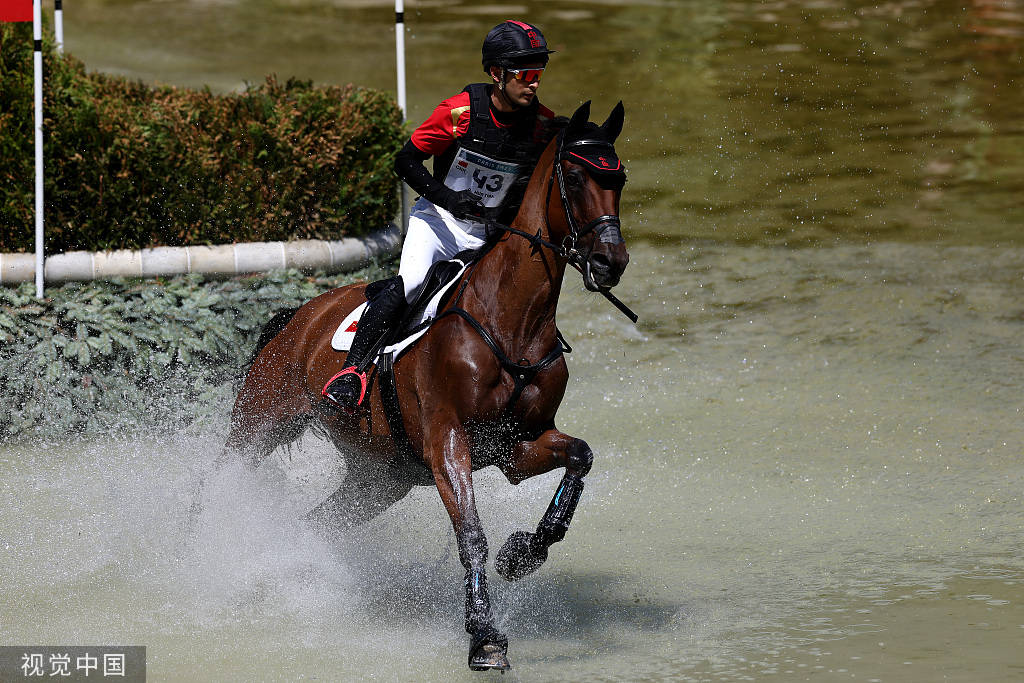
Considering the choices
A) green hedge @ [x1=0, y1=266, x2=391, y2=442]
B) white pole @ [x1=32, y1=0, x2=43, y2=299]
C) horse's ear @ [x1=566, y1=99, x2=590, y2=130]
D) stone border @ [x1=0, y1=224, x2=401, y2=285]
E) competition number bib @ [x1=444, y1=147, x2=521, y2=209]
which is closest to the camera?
horse's ear @ [x1=566, y1=99, x2=590, y2=130]

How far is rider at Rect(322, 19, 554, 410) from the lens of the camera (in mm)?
5828

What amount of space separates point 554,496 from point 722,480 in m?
2.73

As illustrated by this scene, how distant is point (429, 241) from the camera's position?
6395 mm

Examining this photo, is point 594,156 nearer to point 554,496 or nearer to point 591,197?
point 591,197

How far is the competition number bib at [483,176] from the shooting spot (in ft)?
19.9

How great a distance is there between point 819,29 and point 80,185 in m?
14.2

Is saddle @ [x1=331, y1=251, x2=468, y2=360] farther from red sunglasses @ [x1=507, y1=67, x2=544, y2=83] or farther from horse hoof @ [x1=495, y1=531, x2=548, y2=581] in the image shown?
horse hoof @ [x1=495, y1=531, x2=548, y2=581]

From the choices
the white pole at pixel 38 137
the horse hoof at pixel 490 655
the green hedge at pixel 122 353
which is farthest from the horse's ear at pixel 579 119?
the white pole at pixel 38 137

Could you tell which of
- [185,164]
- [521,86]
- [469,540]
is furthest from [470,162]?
[185,164]

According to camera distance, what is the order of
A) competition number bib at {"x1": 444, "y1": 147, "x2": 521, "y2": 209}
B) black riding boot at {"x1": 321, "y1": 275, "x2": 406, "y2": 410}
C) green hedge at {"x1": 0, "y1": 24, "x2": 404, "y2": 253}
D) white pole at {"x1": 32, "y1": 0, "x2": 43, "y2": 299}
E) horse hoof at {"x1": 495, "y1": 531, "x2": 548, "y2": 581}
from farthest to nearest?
green hedge at {"x1": 0, "y1": 24, "x2": 404, "y2": 253} → white pole at {"x1": 32, "y1": 0, "x2": 43, "y2": 299} → black riding boot at {"x1": 321, "y1": 275, "x2": 406, "y2": 410} → competition number bib at {"x1": 444, "y1": 147, "x2": 521, "y2": 209} → horse hoof at {"x1": 495, "y1": 531, "x2": 548, "y2": 581}

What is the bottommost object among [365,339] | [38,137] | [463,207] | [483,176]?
[365,339]

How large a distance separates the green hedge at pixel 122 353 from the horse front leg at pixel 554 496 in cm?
370

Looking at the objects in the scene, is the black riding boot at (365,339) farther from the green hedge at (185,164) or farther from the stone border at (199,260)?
the green hedge at (185,164)

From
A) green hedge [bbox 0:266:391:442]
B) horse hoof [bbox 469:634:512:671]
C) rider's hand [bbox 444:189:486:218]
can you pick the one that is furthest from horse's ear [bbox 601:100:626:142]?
green hedge [bbox 0:266:391:442]
